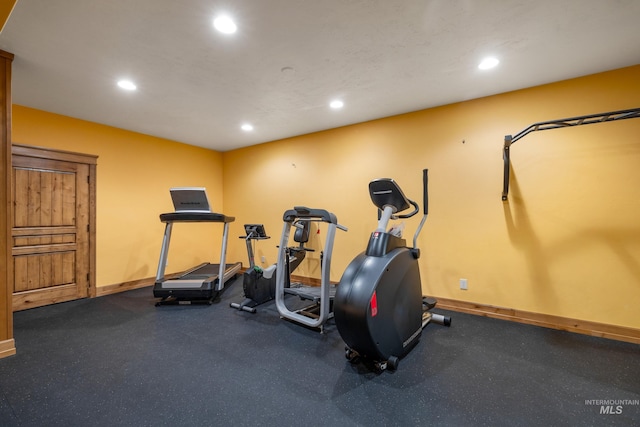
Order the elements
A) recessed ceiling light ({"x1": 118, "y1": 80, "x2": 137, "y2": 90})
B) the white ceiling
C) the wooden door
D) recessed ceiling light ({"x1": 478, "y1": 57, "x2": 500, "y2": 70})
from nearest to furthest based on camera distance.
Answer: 1. the white ceiling
2. recessed ceiling light ({"x1": 478, "y1": 57, "x2": 500, "y2": 70})
3. recessed ceiling light ({"x1": 118, "y1": 80, "x2": 137, "y2": 90})
4. the wooden door

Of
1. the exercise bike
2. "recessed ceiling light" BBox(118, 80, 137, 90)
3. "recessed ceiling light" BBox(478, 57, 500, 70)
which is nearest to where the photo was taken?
"recessed ceiling light" BBox(478, 57, 500, 70)

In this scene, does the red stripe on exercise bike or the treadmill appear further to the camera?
the treadmill

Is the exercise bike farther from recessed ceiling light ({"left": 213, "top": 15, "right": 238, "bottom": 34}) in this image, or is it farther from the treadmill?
recessed ceiling light ({"left": 213, "top": 15, "right": 238, "bottom": 34})

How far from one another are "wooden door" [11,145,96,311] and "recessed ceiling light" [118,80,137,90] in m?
1.67

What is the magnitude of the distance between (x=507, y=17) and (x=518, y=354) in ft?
8.90

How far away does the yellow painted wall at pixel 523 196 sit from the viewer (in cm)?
253

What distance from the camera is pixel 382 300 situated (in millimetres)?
1958

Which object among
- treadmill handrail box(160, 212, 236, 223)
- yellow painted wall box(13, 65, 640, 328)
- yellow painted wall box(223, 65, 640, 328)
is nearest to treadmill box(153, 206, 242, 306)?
treadmill handrail box(160, 212, 236, 223)

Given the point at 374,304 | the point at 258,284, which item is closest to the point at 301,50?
the point at 374,304

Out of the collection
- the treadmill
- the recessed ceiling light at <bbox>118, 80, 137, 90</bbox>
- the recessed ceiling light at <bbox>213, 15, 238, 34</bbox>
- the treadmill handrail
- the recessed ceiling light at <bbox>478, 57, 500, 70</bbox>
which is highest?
the recessed ceiling light at <bbox>118, 80, 137, 90</bbox>

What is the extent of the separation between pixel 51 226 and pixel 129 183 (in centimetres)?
115

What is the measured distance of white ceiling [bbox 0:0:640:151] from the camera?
182 centimetres

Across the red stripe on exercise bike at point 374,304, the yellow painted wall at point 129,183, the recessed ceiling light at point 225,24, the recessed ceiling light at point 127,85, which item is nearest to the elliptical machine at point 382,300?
the red stripe on exercise bike at point 374,304

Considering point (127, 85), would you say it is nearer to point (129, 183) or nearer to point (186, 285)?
point (129, 183)
